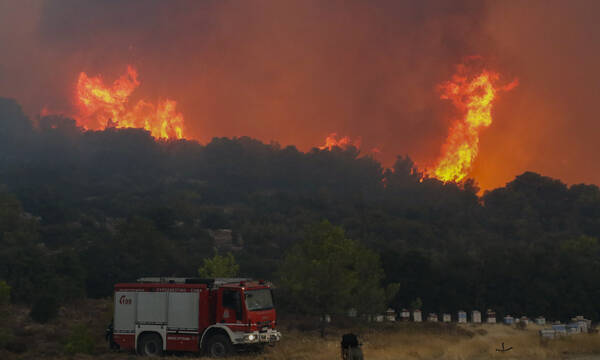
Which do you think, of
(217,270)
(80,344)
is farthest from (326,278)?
(80,344)

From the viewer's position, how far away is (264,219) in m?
124

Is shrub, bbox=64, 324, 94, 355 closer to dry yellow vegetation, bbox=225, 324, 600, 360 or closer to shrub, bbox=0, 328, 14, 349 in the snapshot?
shrub, bbox=0, 328, 14, 349

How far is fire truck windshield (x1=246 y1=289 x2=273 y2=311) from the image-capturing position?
85.8 ft

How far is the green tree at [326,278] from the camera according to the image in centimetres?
4188

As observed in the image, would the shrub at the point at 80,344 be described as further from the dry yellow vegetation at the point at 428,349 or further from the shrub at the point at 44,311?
the shrub at the point at 44,311

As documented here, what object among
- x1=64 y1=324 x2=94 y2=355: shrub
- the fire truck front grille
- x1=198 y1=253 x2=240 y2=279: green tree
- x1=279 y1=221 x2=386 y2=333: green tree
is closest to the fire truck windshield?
the fire truck front grille

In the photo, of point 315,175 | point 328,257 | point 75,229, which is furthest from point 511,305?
point 315,175

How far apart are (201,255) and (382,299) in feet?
134

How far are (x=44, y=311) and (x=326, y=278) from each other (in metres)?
A: 19.2

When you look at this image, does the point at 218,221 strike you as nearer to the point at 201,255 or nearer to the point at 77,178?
the point at 201,255

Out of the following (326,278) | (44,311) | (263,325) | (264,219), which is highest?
(264,219)

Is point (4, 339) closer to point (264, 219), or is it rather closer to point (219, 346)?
point (219, 346)

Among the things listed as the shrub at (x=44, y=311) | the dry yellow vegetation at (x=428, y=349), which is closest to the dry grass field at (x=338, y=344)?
the dry yellow vegetation at (x=428, y=349)

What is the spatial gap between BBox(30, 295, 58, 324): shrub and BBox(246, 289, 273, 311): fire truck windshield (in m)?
20.9
